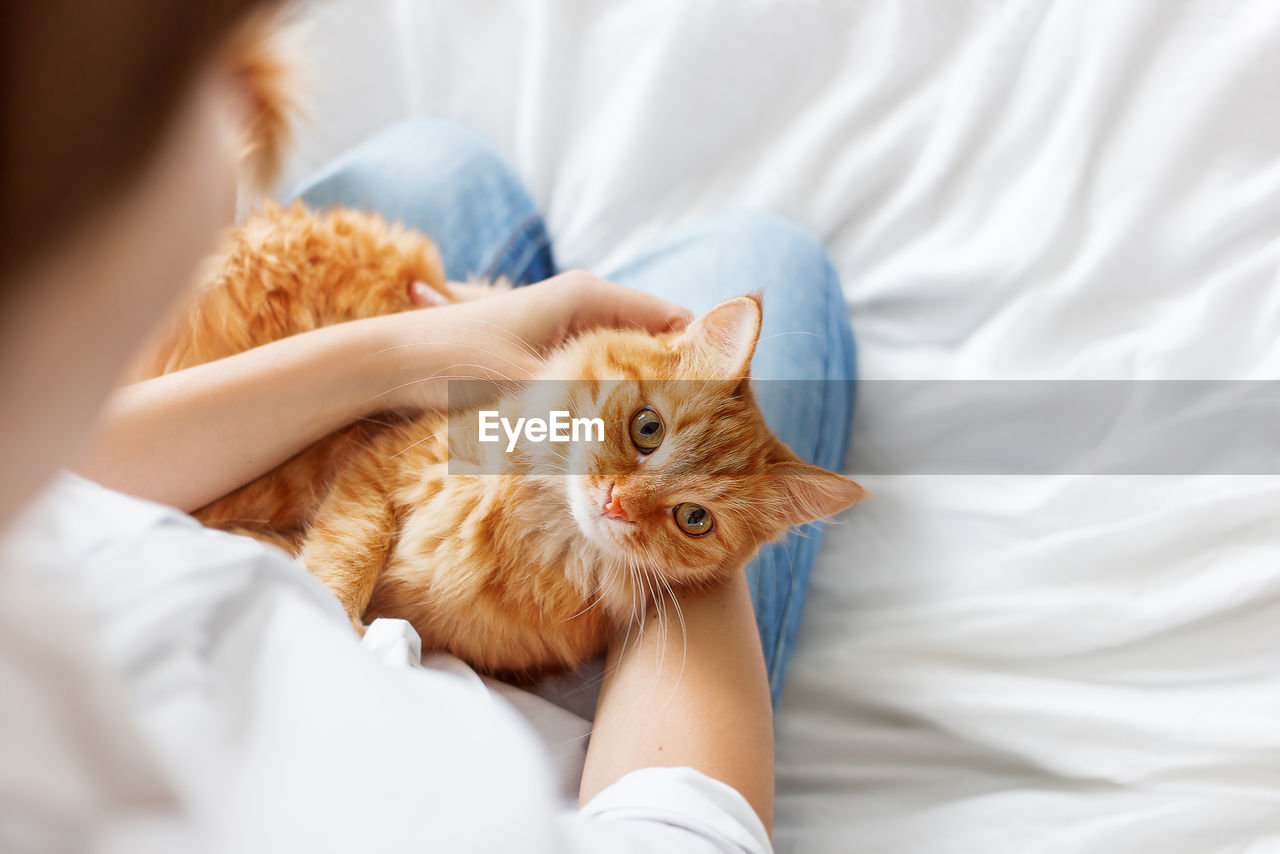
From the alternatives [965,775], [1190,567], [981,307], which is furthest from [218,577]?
[981,307]

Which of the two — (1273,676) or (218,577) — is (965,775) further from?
(218,577)

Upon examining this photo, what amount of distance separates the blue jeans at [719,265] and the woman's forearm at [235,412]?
0.52 meters

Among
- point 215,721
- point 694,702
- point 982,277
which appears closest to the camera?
point 215,721

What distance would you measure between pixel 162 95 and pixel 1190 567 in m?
1.30

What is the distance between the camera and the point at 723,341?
0.91m

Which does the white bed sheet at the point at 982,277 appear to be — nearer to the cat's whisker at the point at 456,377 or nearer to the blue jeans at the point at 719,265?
the blue jeans at the point at 719,265

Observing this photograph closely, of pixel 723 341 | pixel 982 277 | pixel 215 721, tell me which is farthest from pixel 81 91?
pixel 982 277

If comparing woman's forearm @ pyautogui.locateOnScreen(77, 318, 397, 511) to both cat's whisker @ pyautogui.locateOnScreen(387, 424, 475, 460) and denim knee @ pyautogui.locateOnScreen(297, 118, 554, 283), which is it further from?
denim knee @ pyautogui.locateOnScreen(297, 118, 554, 283)

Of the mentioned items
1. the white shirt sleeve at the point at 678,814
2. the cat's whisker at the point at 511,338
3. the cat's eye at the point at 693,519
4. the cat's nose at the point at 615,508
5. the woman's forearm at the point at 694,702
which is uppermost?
the cat's whisker at the point at 511,338

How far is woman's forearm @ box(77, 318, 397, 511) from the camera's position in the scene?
33.4 inches

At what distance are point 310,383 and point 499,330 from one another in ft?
0.78

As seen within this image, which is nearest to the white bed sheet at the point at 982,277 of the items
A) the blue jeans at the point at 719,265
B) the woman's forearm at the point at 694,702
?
the blue jeans at the point at 719,265

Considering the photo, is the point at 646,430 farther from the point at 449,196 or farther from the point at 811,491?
the point at 449,196

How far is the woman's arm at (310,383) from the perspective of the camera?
0.86 metres
